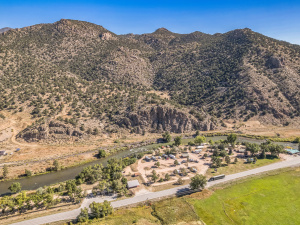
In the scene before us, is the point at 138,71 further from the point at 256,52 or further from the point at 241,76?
the point at 256,52

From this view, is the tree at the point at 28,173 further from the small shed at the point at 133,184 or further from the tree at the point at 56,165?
the small shed at the point at 133,184

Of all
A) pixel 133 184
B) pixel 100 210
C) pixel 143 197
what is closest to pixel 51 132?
pixel 133 184

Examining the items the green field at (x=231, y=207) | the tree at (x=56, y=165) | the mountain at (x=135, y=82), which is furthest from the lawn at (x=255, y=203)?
the mountain at (x=135, y=82)

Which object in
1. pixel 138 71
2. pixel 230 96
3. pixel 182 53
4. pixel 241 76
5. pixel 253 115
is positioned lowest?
pixel 253 115

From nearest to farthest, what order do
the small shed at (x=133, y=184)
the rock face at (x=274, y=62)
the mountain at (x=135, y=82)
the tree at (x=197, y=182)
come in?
the tree at (x=197, y=182) < the small shed at (x=133, y=184) < the mountain at (x=135, y=82) < the rock face at (x=274, y=62)

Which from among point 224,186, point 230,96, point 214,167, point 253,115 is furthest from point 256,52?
point 224,186

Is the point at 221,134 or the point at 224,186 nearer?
A: the point at 224,186

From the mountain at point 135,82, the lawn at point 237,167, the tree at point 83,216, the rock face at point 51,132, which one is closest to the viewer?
the tree at point 83,216
